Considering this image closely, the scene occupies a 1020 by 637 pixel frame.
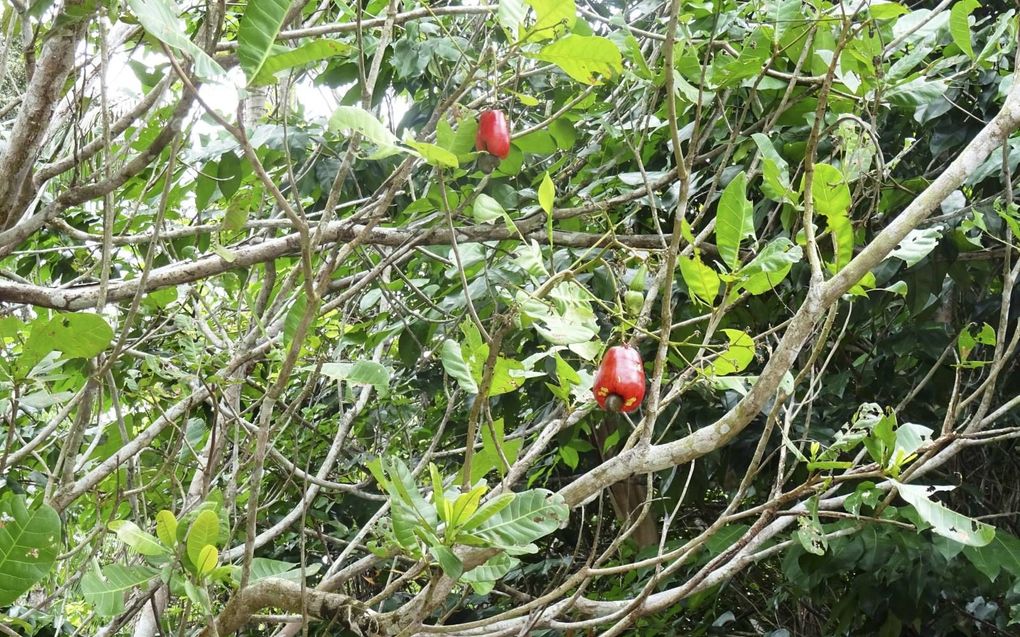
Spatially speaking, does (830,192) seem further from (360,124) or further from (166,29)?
(166,29)

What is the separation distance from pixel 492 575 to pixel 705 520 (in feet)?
6.62

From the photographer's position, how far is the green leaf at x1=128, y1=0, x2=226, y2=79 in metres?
0.86

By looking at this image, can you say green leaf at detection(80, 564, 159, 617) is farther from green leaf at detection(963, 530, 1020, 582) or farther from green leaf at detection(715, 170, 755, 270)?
green leaf at detection(963, 530, 1020, 582)

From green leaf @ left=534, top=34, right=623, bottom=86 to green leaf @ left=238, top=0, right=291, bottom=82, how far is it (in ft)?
1.05

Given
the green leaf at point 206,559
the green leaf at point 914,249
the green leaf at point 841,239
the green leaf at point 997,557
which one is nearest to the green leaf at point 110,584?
the green leaf at point 206,559

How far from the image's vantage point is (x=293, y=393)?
3104 mm

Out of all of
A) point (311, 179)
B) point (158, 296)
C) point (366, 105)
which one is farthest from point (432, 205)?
point (366, 105)

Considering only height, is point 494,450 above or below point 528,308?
below

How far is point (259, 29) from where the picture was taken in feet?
3.16

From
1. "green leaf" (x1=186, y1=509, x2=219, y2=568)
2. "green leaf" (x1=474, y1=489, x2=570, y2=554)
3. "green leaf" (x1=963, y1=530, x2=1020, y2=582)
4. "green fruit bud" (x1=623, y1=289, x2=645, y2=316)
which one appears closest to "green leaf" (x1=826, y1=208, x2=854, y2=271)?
"green fruit bud" (x1=623, y1=289, x2=645, y2=316)

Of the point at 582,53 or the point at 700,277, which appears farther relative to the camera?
the point at 700,277

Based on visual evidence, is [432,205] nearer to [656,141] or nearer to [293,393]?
[656,141]

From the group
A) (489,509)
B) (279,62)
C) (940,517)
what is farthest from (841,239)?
(279,62)

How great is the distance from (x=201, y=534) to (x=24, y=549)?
22 centimetres
